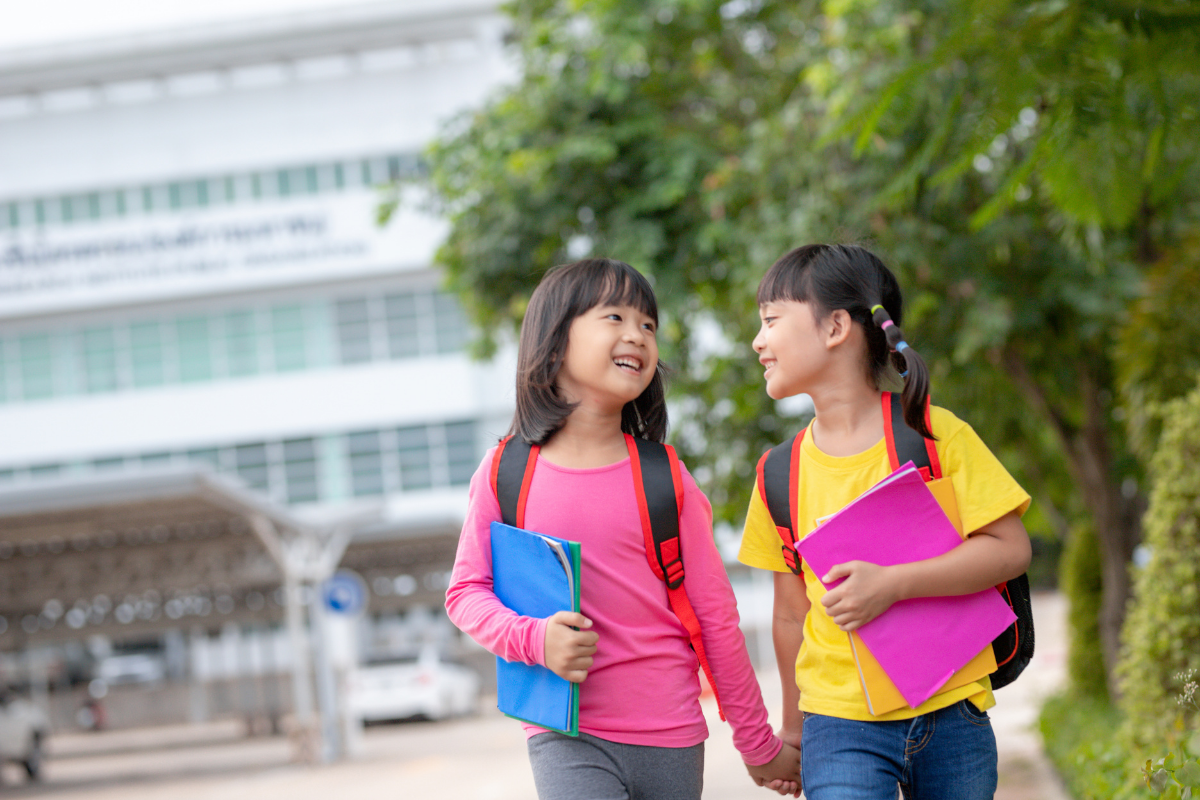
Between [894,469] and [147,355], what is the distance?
29064mm

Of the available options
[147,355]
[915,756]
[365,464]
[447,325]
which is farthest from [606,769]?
[147,355]

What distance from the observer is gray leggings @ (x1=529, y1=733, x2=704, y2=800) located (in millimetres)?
2301

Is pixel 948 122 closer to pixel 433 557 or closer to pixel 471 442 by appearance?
pixel 433 557

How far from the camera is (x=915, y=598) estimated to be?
2.27m

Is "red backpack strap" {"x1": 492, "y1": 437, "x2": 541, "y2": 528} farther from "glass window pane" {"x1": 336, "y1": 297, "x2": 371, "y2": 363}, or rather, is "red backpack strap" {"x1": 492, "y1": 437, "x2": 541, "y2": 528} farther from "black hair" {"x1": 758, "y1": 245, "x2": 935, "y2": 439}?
"glass window pane" {"x1": 336, "y1": 297, "x2": 371, "y2": 363}

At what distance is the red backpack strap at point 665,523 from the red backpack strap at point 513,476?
0.21m

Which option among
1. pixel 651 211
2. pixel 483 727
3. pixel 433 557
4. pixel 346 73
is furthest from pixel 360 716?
pixel 346 73

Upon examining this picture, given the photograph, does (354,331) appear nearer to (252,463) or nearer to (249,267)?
(249,267)

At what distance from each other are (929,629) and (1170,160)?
230 cm

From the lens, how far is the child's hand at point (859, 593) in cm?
220

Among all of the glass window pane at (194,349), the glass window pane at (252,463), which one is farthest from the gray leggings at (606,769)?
the glass window pane at (194,349)

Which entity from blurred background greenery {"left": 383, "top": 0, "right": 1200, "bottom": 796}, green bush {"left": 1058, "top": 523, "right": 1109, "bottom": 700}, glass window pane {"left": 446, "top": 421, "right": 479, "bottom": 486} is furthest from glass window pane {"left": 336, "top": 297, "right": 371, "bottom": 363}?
green bush {"left": 1058, "top": 523, "right": 1109, "bottom": 700}

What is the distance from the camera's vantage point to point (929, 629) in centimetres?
227

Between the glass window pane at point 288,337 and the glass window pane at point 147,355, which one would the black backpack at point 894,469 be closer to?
the glass window pane at point 288,337
